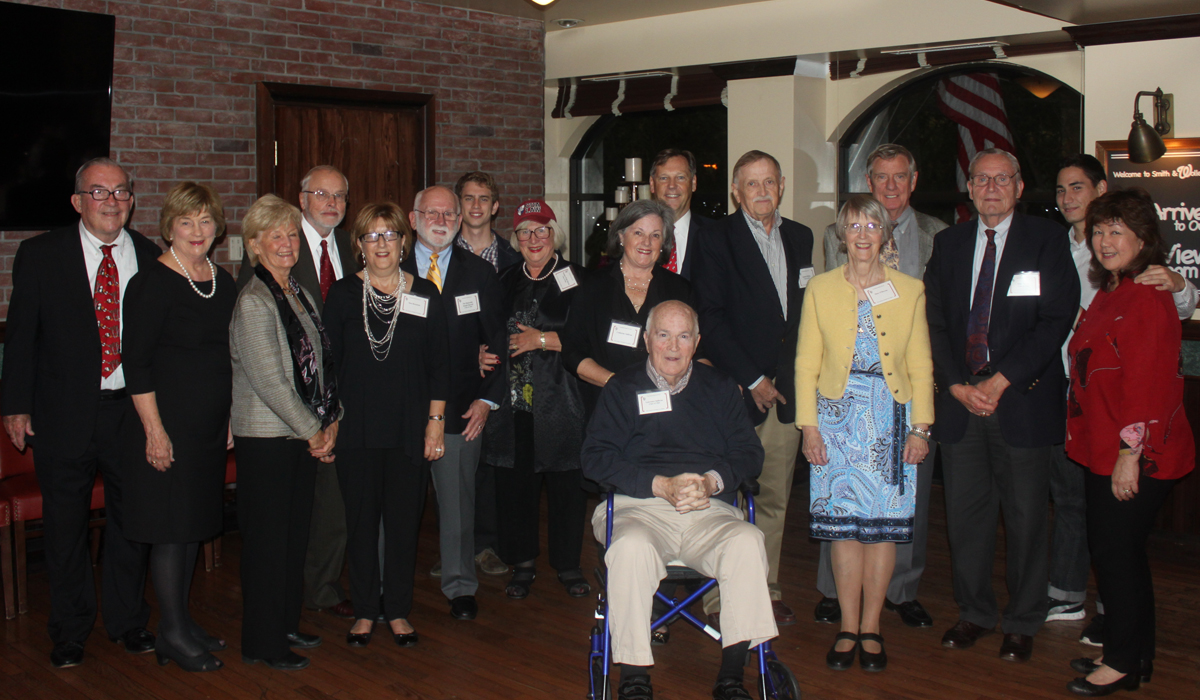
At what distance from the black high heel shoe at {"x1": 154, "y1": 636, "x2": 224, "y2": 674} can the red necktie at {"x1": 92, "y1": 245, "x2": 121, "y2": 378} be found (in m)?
1.00

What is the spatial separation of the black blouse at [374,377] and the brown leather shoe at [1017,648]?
7.44ft

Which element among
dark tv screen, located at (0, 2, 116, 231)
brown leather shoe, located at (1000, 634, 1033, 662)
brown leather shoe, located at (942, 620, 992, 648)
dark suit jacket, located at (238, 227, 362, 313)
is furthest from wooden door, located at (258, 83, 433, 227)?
brown leather shoe, located at (1000, 634, 1033, 662)

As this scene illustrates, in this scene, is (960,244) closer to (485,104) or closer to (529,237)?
(529,237)

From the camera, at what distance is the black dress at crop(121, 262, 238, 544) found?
3.18m

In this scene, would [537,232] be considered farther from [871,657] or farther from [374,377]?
[871,657]

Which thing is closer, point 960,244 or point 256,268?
point 256,268

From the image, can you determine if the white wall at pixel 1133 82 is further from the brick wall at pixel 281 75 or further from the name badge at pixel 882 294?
the brick wall at pixel 281 75

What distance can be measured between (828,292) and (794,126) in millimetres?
3125

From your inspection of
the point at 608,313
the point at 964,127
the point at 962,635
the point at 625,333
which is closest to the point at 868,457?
the point at 962,635

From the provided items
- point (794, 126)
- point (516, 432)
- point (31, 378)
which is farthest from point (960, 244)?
point (31, 378)

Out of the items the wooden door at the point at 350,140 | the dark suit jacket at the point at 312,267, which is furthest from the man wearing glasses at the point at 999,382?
the wooden door at the point at 350,140

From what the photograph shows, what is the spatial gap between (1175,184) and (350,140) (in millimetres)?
4859

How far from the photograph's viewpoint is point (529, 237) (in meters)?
4.03

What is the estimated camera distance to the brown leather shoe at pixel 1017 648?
11.5 feet
